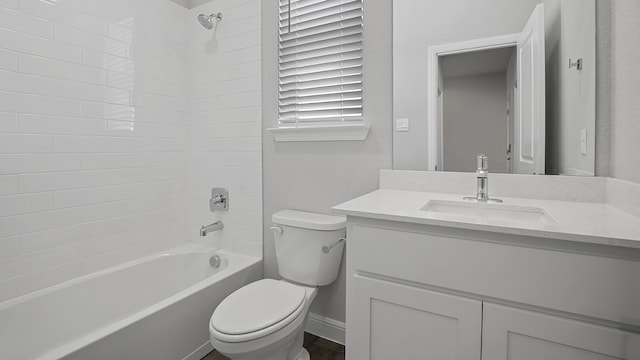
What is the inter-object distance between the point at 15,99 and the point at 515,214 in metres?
2.29

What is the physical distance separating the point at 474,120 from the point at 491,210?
0.46 m

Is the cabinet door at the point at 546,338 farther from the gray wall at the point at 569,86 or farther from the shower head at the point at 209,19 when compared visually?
the shower head at the point at 209,19

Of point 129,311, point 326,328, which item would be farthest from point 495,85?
point 129,311

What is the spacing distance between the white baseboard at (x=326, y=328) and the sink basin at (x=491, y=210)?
0.99 m

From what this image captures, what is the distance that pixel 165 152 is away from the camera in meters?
2.22

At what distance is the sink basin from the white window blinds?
657mm

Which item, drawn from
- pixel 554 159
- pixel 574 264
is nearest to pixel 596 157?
pixel 554 159

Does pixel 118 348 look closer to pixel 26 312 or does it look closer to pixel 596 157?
pixel 26 312

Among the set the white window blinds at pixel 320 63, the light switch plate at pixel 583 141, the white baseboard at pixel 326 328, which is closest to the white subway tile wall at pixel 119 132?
the white window blinds at pixel 320 63

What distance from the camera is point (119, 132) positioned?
1.93 m

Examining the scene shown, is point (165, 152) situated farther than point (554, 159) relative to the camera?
Yes

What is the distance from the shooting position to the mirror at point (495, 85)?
4.14 feet

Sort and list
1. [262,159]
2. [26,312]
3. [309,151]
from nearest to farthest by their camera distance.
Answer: [26,312] → [309,151] → [262,159]

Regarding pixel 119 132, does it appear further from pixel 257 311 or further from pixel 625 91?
pixel 625 91
